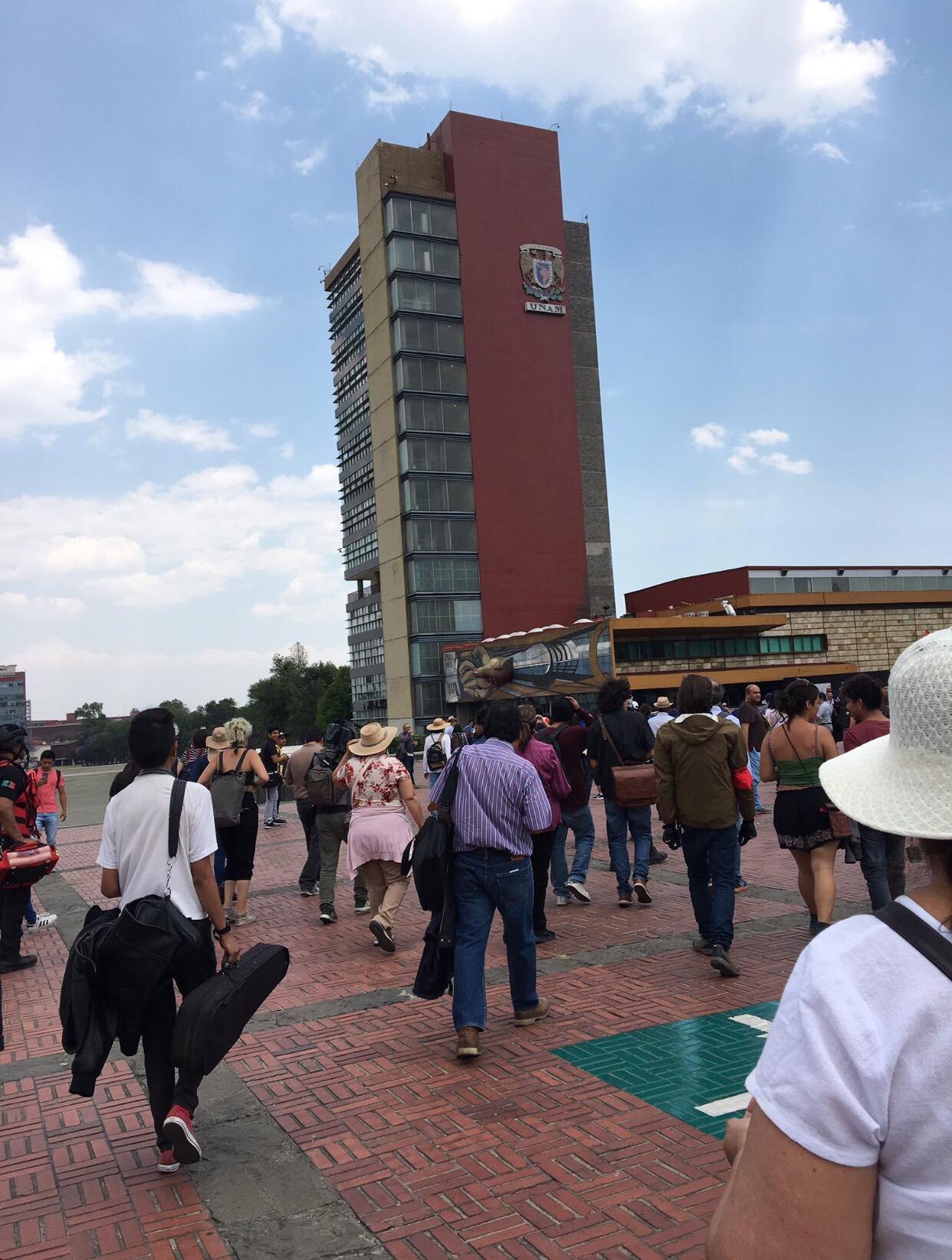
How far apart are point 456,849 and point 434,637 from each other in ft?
210

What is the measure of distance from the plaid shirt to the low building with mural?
147ft

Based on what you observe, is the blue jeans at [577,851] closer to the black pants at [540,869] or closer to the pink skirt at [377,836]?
the black pants at [540,869]

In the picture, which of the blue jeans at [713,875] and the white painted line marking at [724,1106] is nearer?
the white painted line marking at [724,1106]

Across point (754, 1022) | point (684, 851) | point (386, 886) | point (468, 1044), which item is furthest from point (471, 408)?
point (468, 1044)

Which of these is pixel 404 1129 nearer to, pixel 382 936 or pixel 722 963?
pixel 722 963

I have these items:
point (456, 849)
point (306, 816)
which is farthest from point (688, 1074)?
point (306, 816)

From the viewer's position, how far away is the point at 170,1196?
12.5ft

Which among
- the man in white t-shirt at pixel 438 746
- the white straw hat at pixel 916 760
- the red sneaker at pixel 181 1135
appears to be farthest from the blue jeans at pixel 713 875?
the man in white t-shirt at pixel 438 746

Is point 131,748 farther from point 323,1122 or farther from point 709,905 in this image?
point 709,905

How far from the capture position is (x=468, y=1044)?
4.98m

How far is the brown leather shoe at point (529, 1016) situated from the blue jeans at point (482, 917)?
191 millimetres

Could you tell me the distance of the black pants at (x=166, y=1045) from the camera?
3.98 metres

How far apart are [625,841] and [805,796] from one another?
2558 millimetres

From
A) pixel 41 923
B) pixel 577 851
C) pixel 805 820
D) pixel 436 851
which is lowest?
pixel 41 923
